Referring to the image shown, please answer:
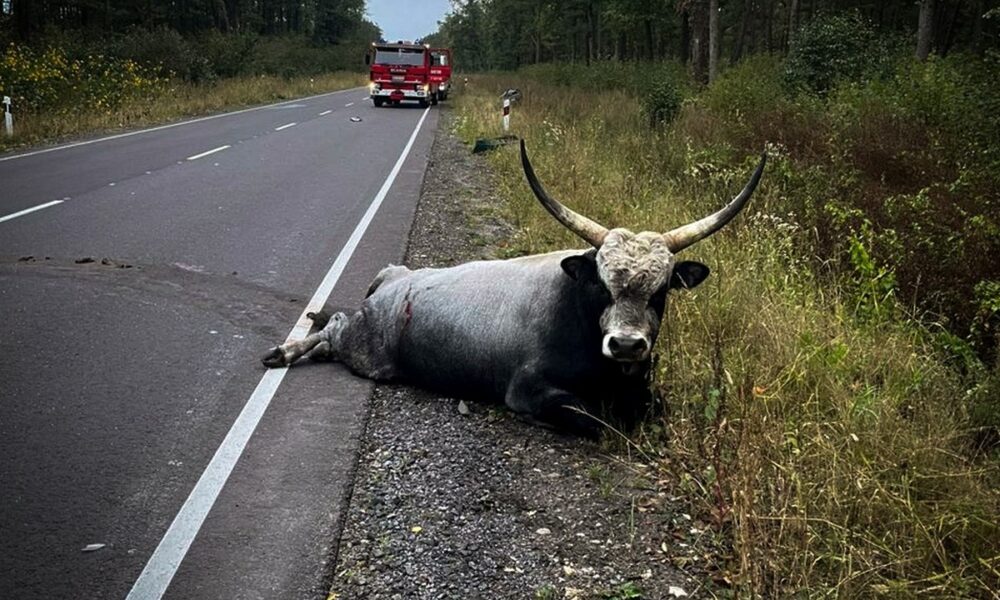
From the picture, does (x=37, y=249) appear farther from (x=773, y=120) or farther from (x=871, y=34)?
(x=871, y=34)

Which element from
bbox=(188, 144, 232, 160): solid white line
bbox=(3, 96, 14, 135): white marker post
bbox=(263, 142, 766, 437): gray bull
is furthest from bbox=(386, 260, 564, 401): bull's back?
bbox=(3, 96, 14, 135): white marker post

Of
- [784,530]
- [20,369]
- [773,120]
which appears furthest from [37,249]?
[773,120]

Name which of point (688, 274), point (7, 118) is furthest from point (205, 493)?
point (7, 118)

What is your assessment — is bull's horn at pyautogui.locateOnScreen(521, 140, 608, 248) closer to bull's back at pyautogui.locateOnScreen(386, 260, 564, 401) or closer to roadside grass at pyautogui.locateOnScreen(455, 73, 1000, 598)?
bull's back at pyautogui.locateOnScreen(386, 260, 564, 401)

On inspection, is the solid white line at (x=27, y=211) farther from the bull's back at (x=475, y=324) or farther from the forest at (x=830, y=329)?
the bull's back at (x=475, y=324)

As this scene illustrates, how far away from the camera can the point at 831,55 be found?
59.8 ft

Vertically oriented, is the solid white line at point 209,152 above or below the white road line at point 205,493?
below

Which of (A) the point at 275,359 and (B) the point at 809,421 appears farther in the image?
(A) the point at 275,359

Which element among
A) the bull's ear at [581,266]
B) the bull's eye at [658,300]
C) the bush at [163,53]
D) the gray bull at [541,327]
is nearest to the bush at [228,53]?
the bush at [163,53]

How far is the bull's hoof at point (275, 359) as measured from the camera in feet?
19.3

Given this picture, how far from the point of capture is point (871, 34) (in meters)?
19.4

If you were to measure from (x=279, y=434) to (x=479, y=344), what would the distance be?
1271mm

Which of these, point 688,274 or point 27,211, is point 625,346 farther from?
point 27,211

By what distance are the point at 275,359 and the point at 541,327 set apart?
6.52ft
